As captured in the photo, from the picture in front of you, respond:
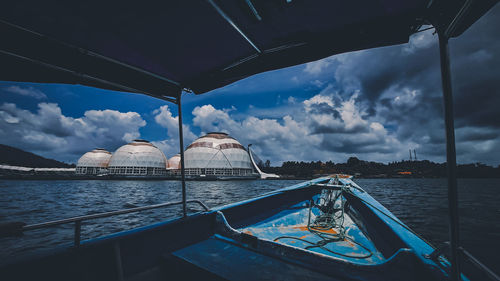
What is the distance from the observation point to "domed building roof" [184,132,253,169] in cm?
6484

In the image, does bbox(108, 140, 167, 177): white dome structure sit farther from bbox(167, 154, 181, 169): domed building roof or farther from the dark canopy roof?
the dark canopy roof

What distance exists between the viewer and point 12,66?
2080 millimetres

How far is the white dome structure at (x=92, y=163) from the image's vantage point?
74.4m

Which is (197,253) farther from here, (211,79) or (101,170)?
(101,170)

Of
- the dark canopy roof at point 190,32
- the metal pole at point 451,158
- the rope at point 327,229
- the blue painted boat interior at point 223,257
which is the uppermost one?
the dark canopy roof at point 190,32

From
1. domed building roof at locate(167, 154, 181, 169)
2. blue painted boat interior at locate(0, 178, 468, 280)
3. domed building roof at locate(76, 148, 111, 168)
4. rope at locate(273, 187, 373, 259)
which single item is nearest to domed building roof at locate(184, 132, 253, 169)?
domed building roof at locate(167, 154, 181, 169)

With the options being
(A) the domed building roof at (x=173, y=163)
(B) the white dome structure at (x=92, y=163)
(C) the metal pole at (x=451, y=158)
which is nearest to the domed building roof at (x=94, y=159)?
(B) the white dome structure at (x=92, y=163)

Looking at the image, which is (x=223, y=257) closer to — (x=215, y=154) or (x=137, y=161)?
(x=215, y=154)

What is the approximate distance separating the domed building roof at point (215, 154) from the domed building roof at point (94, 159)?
1500 inches

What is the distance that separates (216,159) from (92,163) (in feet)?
176

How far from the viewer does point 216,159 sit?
6544 cm

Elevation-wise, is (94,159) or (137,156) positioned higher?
(137,156)

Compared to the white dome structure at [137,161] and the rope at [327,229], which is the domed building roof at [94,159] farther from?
the rope at [327,229]

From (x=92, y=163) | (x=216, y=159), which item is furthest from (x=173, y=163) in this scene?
(x=92, y=163)
